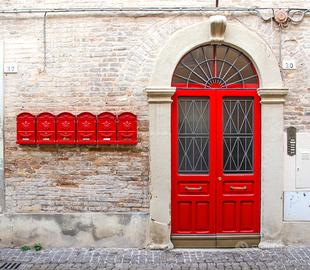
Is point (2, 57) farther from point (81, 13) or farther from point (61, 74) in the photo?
point (81, 13)

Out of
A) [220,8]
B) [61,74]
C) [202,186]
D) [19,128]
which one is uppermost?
[220,8]

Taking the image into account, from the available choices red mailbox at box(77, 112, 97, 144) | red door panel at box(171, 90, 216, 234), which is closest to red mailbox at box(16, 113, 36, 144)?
red mailbox at box(77, 112, 97, 144)

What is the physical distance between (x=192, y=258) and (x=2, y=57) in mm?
4787

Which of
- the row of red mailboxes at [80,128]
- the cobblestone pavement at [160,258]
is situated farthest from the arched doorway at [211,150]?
the row of red mailboxes at [80,128]

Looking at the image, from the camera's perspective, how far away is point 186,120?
689cm

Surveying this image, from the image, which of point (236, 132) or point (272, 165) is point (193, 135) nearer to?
point (236, 132)

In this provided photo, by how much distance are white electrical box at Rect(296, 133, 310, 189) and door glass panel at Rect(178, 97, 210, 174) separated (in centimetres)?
160

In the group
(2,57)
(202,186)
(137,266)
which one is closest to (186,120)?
(202,186)

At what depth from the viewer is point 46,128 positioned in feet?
22.0

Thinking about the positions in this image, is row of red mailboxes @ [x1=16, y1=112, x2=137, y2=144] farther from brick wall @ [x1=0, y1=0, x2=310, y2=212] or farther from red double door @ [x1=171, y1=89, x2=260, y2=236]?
red double door @ [x1=171, y1=89, x2=260, y2=236]

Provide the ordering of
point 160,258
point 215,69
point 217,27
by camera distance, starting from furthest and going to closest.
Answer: point 215,69 → point 217,27 → point 160,258

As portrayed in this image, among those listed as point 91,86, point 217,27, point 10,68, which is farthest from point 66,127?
point 217,27

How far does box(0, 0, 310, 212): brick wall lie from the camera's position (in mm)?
6785

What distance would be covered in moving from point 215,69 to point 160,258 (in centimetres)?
339
